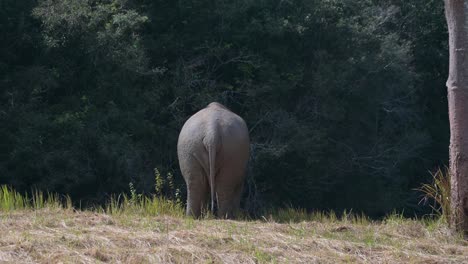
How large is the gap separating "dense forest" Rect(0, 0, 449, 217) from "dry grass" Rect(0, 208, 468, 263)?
6.09m

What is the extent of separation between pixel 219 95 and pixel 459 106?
27.7 ft

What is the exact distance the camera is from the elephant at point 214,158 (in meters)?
13.4

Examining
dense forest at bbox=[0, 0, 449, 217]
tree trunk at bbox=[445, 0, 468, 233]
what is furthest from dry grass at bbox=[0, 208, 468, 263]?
dense forest at bbox=[0, 0, 449, 217]

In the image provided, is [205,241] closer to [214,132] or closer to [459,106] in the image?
[459,106]

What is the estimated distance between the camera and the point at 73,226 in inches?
395

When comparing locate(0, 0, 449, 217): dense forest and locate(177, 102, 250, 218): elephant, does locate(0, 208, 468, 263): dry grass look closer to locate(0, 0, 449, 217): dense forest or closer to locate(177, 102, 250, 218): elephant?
locate(177, 102, 250, 218): elephant

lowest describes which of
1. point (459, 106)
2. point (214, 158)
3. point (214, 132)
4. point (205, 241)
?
point (205, 241)

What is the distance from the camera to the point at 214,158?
43.6 feet

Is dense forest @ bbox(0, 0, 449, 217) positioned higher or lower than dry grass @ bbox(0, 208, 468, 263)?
higher

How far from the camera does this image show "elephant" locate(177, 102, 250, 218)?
44.0 feet

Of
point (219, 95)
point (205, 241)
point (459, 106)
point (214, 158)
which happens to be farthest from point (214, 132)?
point (219, 95)

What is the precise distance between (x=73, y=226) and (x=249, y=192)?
915 centimetres

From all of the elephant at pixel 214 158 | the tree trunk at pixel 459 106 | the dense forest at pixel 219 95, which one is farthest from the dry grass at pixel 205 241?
the dense forest at pixel 219 95

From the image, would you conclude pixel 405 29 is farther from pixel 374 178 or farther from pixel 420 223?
pixel 420 223
